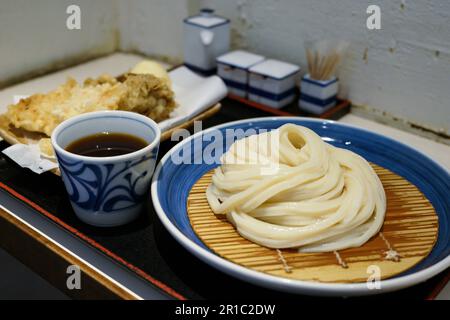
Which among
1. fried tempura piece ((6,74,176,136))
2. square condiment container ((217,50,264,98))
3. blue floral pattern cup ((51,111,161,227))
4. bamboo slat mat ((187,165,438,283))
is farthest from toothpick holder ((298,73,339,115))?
blue floral pattern cup ((51,111,161,227))

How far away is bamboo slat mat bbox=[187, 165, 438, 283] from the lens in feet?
3.58

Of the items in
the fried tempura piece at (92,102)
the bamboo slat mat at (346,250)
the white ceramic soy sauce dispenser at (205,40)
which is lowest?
the bamboo slat mat at (346,250)

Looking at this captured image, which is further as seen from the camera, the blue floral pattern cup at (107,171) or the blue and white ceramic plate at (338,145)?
the blue floral pattern cup at (107,171)

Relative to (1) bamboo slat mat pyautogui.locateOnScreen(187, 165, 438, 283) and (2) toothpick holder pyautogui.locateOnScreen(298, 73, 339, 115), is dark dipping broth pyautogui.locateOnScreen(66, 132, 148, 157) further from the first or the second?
(2) toothpick holder pyautogui.locateOnScreen(298, 73, 339, 115)

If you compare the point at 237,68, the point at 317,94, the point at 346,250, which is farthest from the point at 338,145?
the point at 237,68

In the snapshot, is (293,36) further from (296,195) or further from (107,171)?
(107,171)

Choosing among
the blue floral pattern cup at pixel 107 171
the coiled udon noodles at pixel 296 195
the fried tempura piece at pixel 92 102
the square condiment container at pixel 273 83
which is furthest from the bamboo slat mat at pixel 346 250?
the square condiment container at pixel 273 83

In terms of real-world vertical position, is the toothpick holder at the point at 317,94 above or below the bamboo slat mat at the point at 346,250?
A: above

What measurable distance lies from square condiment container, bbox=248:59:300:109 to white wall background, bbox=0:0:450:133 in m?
0.15

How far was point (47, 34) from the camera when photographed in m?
2.25

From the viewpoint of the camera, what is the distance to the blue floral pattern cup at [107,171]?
116cm

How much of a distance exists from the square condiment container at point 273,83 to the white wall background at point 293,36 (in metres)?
0.15

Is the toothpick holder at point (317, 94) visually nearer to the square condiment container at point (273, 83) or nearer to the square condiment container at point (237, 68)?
the square condiment container at point (273, 83)
